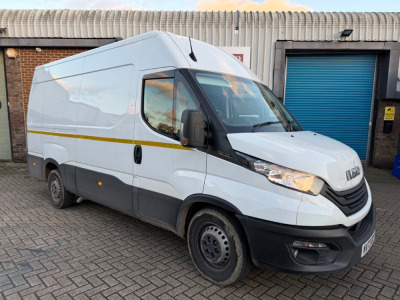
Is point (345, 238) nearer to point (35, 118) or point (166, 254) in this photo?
point (166, 254)

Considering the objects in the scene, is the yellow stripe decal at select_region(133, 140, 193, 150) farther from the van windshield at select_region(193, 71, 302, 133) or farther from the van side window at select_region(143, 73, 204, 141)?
the van windshield at select_region(193, 71, 302, 133)

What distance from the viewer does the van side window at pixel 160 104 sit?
10.4ft

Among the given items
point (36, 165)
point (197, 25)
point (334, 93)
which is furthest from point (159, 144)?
point (334, 93)

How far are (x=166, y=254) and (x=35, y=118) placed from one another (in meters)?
4.14

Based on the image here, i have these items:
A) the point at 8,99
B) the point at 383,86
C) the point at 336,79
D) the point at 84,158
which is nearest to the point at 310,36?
the point at 336,79

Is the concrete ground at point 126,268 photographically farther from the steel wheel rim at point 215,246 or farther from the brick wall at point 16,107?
the brick wall at point 16,107

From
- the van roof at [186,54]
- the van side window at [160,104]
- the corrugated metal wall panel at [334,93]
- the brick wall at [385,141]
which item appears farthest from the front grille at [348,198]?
the brick wall at [385,141]

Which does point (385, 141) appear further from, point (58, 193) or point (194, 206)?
point (58, 193)

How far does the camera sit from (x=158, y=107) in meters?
3.32

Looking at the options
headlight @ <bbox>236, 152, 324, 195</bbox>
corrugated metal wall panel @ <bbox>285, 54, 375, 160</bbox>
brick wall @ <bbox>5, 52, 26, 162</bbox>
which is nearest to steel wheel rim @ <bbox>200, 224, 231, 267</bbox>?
headlight @ <bbox>236, 152, 324, 195</bbox>

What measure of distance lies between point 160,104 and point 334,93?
7886mm

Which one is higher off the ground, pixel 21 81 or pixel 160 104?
pixel 21 81

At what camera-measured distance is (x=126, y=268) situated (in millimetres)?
3270

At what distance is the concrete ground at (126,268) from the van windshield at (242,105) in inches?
65.2
